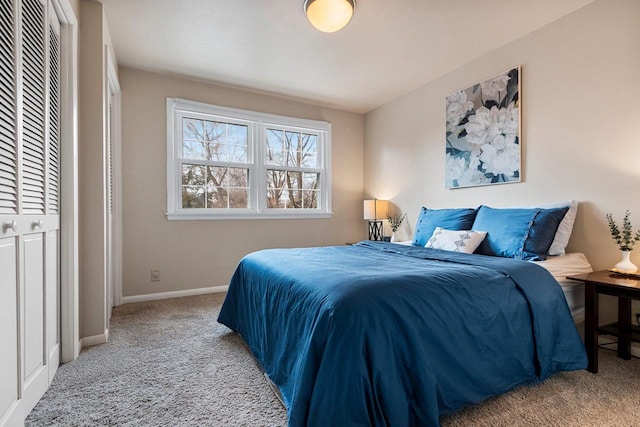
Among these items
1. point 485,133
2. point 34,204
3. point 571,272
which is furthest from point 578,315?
point 34,204

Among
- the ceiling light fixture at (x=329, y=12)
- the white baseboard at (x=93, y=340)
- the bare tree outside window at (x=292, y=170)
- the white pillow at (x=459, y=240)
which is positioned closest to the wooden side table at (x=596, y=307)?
the white pillow at (x=459, y=240)

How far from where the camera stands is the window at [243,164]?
3.55 metres

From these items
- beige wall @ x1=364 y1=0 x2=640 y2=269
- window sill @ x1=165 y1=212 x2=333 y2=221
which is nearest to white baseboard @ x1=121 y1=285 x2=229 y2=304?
window sill @ x1=165 y1=212 x2=333 y2=221

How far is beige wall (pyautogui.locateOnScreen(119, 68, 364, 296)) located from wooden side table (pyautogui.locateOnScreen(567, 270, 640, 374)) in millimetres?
2976

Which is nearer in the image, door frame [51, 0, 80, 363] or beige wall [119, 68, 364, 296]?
door frame [51, 0, 80, 363]

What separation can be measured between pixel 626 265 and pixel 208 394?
8.46ft

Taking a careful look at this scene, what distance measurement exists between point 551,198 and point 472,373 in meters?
1.77

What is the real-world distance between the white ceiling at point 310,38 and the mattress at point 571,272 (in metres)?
1.83

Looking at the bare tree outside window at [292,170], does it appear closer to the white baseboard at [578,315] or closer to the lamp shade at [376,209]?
the lamp shade at [376,209]

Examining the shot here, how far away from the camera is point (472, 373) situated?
1.44 meters

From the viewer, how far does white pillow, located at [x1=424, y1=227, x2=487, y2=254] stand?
239cm

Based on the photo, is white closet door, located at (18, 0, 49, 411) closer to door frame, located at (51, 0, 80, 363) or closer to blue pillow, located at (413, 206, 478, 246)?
door frame, located at (51, 0, 80, 363)

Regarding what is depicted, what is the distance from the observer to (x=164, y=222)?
3445 mm

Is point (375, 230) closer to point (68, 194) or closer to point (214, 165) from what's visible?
point (214, 165)
